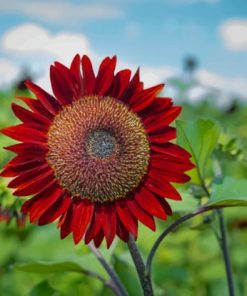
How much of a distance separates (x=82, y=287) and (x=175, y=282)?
0.56m

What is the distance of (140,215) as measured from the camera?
92 centimetres

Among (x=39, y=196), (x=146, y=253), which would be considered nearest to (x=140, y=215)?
(x=39, y=196)

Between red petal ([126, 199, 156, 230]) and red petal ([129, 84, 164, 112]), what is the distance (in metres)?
0.11

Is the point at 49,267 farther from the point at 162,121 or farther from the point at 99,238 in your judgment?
the point at 162,121

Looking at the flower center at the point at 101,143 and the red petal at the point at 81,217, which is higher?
the flower center at the point at 101,143

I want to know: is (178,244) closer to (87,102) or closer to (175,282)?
(175,282)

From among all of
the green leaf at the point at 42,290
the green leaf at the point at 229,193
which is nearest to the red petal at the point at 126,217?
the green leaf at the point at 229,193

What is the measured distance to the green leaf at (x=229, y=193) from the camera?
0.92m

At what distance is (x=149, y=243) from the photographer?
2.17m

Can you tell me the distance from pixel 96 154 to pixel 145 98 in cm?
11

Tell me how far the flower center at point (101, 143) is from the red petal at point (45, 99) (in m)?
0.06

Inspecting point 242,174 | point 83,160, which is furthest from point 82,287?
point 242,174

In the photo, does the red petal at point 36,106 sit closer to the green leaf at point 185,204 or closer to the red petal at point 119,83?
the red petal at point 119,83

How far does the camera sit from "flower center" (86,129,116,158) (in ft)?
3.17
